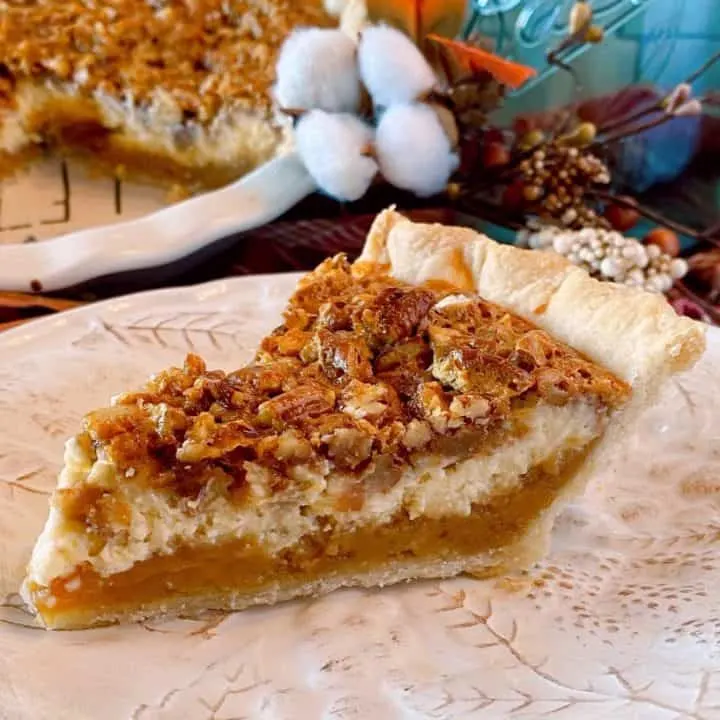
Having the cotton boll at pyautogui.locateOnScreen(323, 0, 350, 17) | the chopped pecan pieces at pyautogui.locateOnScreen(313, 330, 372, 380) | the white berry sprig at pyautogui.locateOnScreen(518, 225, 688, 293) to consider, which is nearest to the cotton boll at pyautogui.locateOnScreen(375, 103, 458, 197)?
the white berry sprig at pyautogui.locateOnScreen(518, 225, 688, 293)

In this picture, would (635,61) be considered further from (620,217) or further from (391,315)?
(391,315)

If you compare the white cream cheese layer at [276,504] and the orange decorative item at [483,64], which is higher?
the orange decorative item at [483,64]

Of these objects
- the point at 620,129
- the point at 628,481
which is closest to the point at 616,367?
the point at 628,481

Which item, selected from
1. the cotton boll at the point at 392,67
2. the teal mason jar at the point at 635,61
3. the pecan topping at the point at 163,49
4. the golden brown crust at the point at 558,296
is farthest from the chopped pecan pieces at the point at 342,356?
the teal mason jar at the point at 635,61

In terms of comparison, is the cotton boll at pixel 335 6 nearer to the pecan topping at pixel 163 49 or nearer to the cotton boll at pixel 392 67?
the pecan topping at pixel 163 49

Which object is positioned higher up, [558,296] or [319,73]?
[319,73]

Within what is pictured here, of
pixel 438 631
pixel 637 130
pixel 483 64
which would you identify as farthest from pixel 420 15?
pixel 438 631

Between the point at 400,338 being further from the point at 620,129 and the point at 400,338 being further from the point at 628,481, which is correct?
the point at 620,129
